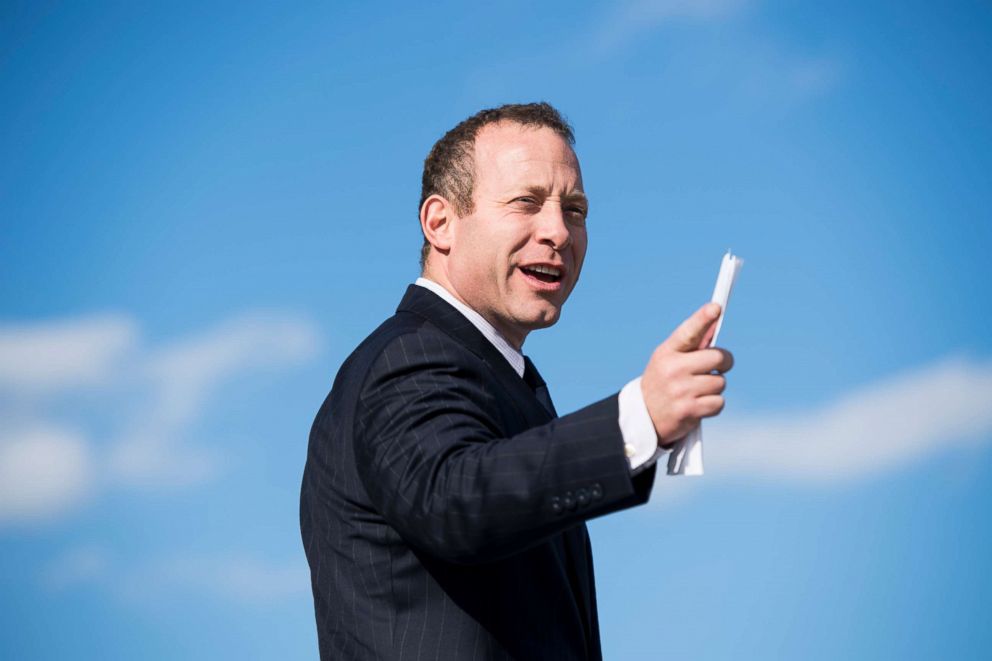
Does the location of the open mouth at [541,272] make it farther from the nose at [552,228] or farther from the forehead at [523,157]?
the forehead at [523,157]

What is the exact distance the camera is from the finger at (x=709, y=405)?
7.07 ft

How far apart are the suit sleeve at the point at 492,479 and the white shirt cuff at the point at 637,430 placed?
2 cm

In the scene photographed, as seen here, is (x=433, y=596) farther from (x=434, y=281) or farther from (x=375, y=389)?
(x=434, y=281)

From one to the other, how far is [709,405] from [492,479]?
1.49ft

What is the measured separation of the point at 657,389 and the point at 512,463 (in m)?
0.33

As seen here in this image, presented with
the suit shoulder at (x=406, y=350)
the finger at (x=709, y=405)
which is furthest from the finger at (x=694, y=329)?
the suit shoulder at (x=406, y=350)

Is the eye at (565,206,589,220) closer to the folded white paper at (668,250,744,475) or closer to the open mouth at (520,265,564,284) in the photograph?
the open mouth at (520,265,564,284)

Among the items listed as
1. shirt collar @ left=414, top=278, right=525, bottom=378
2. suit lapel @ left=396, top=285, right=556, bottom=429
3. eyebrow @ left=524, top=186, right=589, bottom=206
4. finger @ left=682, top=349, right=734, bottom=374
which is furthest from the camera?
eyebrow @ left=524, top=186, right=589, bottom=206

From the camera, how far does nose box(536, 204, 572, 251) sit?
3379mm

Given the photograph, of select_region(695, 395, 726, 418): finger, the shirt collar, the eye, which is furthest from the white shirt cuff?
the eye

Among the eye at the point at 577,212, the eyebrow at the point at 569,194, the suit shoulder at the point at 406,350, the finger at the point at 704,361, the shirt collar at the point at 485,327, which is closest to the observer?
the finger at the point at 704,361

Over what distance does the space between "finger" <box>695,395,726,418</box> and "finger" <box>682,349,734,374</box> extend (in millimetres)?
52

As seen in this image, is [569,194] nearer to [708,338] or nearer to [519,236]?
[519,236]

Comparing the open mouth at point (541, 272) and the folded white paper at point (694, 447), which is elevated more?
the open mouth at point (541, 272)
